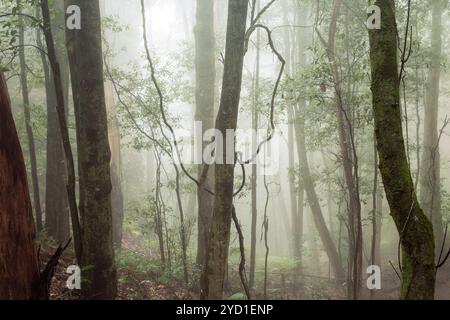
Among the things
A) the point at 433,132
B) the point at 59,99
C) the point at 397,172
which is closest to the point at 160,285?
the point at 59,99

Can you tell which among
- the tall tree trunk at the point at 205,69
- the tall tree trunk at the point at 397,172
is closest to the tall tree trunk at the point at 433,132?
the tall tree trunk at the point at 205,69

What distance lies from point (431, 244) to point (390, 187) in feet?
1.90

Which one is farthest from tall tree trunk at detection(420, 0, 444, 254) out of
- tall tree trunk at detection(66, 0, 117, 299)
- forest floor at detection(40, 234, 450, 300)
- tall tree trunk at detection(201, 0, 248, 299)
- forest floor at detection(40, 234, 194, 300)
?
tall tree trunk at detection(66, 0, 117, 299)

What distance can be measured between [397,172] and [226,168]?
7.16ft

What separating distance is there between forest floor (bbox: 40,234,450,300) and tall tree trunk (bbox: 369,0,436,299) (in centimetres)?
281

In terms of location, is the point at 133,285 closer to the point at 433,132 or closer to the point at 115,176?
the point at 115,176

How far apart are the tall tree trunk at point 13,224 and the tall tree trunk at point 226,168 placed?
211 centimetres

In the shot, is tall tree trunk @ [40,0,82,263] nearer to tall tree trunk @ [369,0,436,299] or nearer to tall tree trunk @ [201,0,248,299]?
tall tree trunk @ [201,0,248,299]

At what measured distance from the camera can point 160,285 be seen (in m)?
9.96

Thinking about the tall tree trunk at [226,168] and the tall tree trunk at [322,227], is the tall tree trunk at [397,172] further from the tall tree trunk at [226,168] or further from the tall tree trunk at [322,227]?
the tall tree trunk at [322,227]

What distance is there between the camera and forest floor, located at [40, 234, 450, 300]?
761 centimetres

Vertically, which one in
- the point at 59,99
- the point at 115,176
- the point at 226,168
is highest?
the point at 59,99

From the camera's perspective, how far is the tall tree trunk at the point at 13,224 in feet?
12.0
